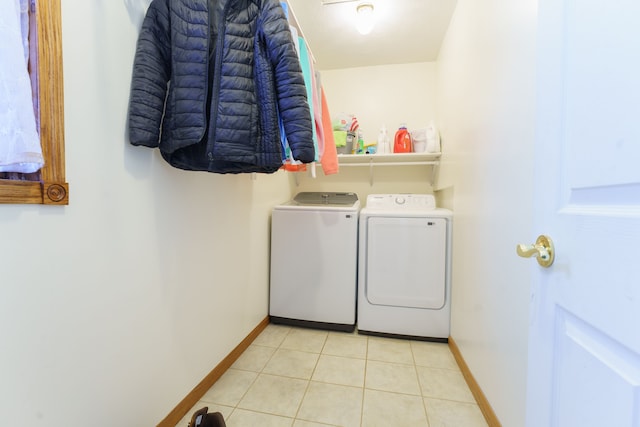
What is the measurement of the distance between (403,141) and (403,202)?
618mm

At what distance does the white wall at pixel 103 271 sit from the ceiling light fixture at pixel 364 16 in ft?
4.70

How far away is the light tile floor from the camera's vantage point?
4.31 feet

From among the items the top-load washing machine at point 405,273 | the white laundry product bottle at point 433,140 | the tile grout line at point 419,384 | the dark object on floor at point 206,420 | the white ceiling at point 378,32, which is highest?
the white ceiling at point 378,32

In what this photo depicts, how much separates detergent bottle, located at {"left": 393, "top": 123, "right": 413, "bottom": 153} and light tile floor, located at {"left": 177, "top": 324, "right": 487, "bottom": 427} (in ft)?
5.57

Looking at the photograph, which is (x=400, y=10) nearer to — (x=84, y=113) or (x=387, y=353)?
(x=84, y=113)

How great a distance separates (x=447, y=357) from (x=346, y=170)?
192 centimetres

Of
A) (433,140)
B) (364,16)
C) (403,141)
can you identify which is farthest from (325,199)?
(364,16)

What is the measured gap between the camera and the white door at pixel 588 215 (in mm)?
400

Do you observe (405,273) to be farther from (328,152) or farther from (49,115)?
(49,115)

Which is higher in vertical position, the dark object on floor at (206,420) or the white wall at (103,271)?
the white wall at (103,271)

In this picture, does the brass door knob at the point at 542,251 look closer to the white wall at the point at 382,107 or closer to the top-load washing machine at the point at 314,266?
the top-load washing machine at the point at 314,266

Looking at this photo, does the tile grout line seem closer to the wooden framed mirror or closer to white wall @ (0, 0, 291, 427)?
white wall @ (0, 0, 291, 427)

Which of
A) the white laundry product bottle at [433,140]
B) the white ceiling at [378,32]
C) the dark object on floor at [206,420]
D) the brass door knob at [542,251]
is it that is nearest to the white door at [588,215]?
the brass door knob at [542,251]

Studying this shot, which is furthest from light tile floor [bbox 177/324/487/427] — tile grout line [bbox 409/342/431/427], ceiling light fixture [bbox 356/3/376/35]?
ceiling light fixture [bbox 356/3/376/35]
